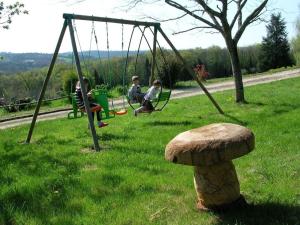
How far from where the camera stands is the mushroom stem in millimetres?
4898

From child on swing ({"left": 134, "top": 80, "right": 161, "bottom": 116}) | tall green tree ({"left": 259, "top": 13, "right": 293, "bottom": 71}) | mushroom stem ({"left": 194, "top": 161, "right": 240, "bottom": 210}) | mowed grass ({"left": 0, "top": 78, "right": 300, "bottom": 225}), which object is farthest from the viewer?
tall green tree ({"left": 259, "top": 13, "right": 293, "bottom": 71})

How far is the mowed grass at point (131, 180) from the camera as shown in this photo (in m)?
5.03

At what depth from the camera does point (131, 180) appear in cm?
633

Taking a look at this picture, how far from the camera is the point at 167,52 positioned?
29859mm

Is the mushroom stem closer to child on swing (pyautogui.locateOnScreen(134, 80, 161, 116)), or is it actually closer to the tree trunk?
child on swing (pyautogui.locateOnScreen(134, 80, 161, 116))

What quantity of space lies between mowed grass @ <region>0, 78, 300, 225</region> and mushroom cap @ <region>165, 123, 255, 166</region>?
673 mm

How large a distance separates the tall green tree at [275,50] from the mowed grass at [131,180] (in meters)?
34.4

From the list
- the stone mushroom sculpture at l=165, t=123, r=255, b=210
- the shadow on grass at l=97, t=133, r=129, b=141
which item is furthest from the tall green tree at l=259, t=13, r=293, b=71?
the stone mushroom sculpture at l=165, t=123, r=255, b=210

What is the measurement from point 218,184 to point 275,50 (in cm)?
4158

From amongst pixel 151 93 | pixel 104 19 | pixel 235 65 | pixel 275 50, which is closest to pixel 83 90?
pixel 104 19

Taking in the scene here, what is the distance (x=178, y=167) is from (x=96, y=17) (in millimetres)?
4648

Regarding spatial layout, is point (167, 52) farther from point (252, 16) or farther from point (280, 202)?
point (280, 202)

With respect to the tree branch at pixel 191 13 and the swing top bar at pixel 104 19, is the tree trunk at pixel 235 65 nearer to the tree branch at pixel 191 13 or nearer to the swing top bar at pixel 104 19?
the tree branch at pixel 191 13

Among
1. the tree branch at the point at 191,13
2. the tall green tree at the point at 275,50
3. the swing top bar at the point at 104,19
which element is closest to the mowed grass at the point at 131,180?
the swing top bar at the point at 104,19
